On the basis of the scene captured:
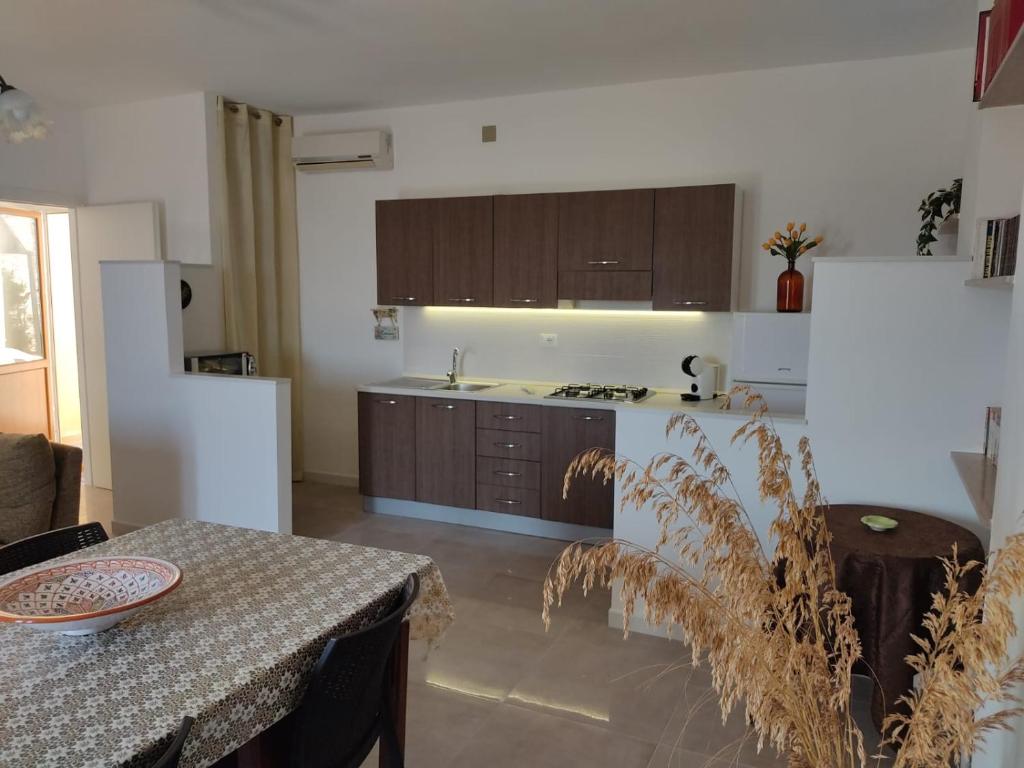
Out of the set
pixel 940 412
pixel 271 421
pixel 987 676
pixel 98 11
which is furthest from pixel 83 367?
pixel 987 676

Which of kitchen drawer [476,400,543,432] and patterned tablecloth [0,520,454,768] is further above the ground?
kitchen drawer [476,400,543,432]

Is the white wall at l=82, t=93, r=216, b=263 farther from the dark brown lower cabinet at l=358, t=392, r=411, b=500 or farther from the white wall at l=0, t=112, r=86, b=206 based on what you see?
the dark brown lower cabinet at l=358, t=392, r=411, b=500

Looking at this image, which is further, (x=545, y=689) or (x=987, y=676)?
(x=545, y=689)

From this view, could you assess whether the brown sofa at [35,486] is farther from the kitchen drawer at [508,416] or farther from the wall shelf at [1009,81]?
the wall shelf at [1009,81]

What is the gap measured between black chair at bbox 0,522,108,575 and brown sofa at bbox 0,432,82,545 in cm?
121

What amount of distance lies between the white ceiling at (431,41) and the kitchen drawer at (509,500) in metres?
2.64

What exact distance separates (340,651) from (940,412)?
8.26ft

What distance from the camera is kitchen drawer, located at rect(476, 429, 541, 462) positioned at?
16.0 ft

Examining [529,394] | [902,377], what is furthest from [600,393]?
[902,377]

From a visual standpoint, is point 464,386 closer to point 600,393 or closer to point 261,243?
point 600,393

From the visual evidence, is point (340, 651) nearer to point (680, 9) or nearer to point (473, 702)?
point (473, 702)

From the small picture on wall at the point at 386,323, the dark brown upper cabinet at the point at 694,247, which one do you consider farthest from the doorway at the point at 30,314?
the dark brown upper cabinet at the point at 694,247

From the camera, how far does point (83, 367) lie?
5.83 metres

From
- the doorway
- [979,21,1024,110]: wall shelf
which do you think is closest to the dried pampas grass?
[979,21,1024,110]: wall shelf
